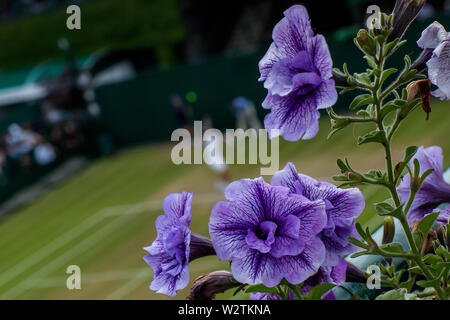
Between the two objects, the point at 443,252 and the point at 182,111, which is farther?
the point at 182,111

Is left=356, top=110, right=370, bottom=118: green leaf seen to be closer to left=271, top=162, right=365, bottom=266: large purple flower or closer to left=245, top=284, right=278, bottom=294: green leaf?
left=271, top=162, right=365, bottom=266: large purple flower

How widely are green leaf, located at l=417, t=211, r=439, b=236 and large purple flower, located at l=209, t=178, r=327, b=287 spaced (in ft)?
0.82

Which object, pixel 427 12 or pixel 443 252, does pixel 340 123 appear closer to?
pixel 443 252

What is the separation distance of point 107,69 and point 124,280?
20177 mm

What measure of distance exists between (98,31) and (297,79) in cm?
3024

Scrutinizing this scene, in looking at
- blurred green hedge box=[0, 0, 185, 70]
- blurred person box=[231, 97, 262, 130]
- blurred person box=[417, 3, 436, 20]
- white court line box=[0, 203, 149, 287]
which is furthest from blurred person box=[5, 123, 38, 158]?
blurred person box=[417, 3, 436, 20]

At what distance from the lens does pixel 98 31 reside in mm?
30500

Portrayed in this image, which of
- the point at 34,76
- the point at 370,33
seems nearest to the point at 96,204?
the point at 34,76

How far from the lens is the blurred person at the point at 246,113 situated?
19.2 meters

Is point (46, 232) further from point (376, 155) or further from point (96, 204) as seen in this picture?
point (376, 155)

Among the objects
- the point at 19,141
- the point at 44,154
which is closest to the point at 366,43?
the point at 44,154

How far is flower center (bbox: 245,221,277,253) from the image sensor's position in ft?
4.02

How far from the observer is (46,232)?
17141 millimetres

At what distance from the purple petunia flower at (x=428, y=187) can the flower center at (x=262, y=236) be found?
440 millimetres
